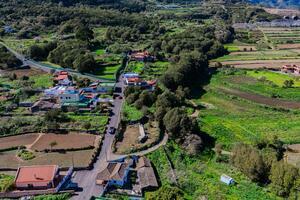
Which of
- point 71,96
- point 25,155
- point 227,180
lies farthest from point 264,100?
point 25,155

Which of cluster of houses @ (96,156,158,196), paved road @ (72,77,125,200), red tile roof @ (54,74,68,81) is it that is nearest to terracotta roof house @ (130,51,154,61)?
red tile roof @ (54,74,68,81)

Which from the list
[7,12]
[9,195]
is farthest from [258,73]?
[7,12]

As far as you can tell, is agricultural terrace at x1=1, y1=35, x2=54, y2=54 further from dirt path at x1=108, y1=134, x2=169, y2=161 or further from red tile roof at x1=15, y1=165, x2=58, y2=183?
red tile roof at x1=15, y1=165, x2=58, y2=183

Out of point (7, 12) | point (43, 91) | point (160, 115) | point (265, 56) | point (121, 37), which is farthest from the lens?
point (7, 12)

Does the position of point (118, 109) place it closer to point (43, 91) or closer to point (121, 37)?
point (43, 91)

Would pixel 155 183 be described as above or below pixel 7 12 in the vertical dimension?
below
